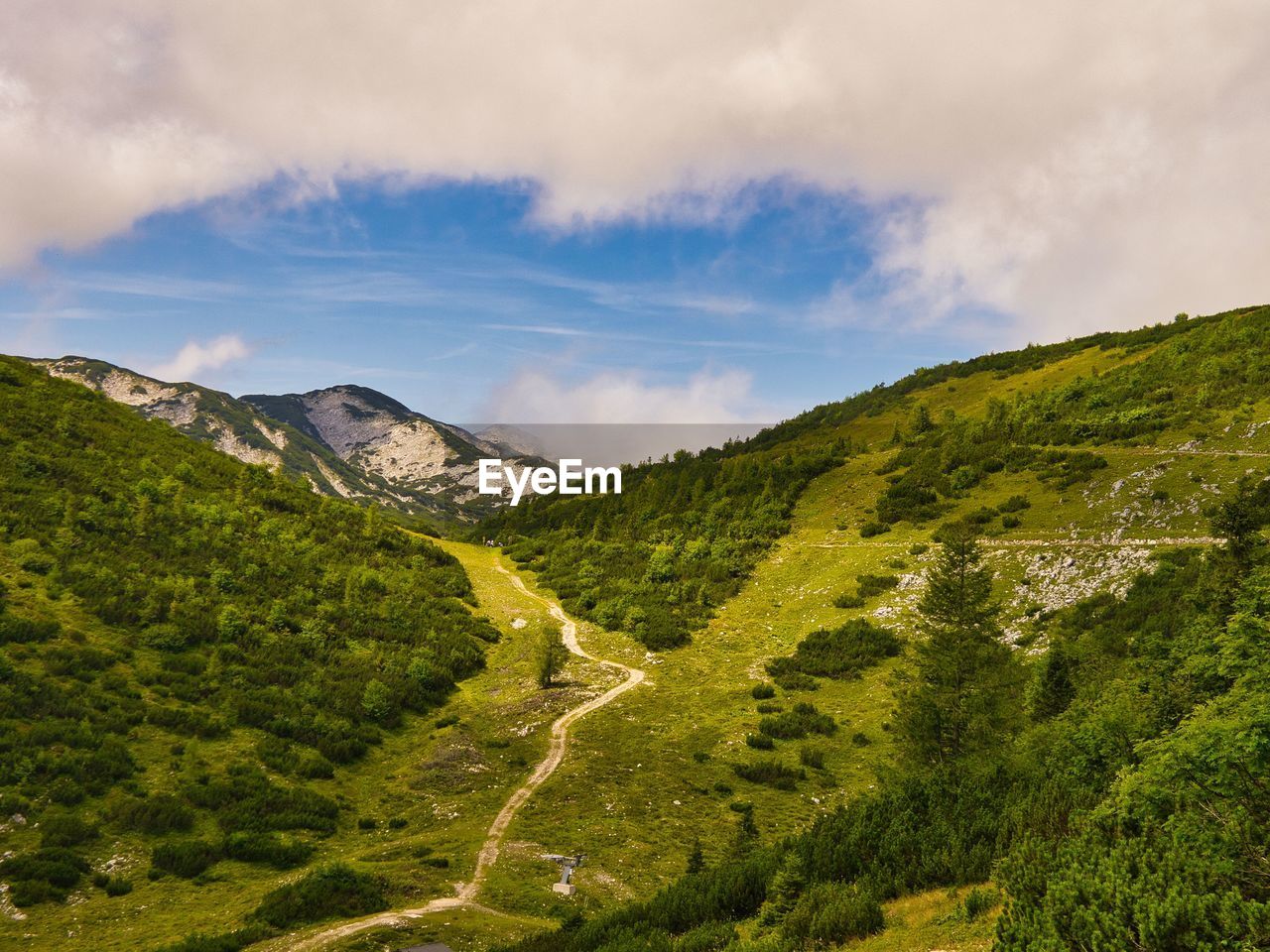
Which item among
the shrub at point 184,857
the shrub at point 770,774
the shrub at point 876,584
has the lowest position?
the shrub at point 770,774

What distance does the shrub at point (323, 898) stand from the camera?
1959 centimetres

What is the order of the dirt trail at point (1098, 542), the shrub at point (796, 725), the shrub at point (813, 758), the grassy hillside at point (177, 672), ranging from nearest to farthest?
the grassy hillside at point (177, 672), the shrub at point (813, 758), the shrub at point (796, 725), the dirt trail at point (1098, 542)

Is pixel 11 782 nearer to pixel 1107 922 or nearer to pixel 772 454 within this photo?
pixel 1107 922

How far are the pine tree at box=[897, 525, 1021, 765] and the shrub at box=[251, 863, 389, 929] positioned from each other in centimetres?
2197

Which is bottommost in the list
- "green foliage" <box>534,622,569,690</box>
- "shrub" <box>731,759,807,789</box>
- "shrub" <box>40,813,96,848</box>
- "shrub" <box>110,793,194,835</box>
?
"shrub" <box>731,759,807,789</box>

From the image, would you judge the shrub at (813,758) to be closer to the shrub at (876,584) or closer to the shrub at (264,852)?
the shrub at (876,584)

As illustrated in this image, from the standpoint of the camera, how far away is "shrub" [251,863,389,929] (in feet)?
64.3

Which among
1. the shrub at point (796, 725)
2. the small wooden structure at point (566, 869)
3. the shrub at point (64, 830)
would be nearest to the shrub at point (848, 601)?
the shrub at point (796, 725)

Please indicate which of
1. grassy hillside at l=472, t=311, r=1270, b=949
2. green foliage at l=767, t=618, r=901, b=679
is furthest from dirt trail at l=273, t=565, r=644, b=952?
green foliage at l=767, t=618, r=901, b=679

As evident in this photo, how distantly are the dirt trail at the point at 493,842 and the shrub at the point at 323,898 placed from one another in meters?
0.80

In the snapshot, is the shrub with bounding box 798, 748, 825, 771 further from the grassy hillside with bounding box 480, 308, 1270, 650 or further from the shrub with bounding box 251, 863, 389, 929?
the shrub with bounding box 251, 863, 389, 929

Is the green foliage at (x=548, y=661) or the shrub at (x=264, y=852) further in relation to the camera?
the green foliage at (x=548, y=661)

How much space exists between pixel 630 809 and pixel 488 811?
672cm

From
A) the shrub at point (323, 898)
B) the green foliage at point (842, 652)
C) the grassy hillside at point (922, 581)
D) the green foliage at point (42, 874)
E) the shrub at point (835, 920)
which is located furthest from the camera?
the green foliage at point (842, 652)
